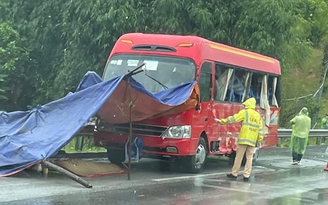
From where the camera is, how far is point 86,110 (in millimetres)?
10062

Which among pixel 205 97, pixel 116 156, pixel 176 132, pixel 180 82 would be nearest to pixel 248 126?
pixel 205 97

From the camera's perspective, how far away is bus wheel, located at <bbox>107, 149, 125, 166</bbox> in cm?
1243

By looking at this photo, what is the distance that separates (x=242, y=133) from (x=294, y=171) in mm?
3317

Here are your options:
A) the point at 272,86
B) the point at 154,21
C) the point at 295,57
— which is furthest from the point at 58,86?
the point at 295,57

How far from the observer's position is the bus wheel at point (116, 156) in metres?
12.4

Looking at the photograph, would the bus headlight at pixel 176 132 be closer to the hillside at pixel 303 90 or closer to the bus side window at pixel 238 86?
the bus side window at pixel 238 86

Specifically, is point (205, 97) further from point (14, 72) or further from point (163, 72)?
point (14, 72)

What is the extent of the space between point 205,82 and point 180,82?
0.73 meters

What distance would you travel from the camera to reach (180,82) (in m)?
11.6

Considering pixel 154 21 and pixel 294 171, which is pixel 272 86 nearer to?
pixel 294 171

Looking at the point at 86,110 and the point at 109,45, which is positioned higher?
the point at 109,45

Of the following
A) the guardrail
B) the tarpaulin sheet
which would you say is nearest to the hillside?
the guardrail

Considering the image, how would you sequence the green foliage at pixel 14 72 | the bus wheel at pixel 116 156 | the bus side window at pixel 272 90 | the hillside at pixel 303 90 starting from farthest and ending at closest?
the hillside at pixel 303 90
the green foliage at pixel 14 72
the bus side window at pixel 272 90
the bus wheel at pixel 116 156

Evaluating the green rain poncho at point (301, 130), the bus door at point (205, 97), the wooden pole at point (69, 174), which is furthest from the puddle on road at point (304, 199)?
the green rain poncho at point (301, 130)
